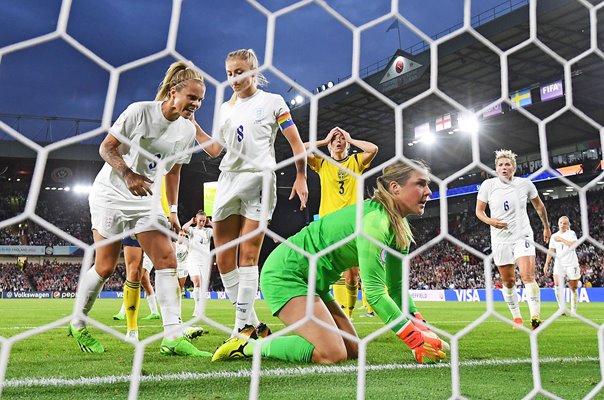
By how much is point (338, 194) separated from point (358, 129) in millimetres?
10308

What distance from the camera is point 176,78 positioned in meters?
1.78

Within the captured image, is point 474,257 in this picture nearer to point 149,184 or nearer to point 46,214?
point 149,184

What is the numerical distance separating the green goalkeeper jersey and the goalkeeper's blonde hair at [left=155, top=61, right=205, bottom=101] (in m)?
0.82

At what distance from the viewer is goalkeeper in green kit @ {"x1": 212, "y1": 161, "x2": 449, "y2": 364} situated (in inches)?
77.9

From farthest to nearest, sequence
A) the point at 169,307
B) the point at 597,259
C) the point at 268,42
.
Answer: the point at 597,259 < the point at 169,307 < the point at 268,42

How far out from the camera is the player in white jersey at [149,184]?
172 centimetres

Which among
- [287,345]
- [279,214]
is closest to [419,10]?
[287,345]

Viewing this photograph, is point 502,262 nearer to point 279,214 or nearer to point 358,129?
point 358,129

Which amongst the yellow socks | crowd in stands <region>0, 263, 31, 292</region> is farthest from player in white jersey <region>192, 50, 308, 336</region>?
crowd in stands <region>0, 263, 31, 292</region>

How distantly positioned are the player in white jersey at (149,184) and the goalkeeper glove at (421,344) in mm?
942

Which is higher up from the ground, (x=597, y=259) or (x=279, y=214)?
(x=279, y=214)

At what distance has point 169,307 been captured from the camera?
85.9 inches

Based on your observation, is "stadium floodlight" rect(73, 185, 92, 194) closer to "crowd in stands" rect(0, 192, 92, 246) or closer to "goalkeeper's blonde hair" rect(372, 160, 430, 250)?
"crowd in stands" rect(0, 192, 92, 246)

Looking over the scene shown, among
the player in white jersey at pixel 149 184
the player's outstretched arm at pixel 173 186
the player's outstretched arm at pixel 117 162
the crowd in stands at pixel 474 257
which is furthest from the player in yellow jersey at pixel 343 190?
the crowd in stands at pixel 474 257
